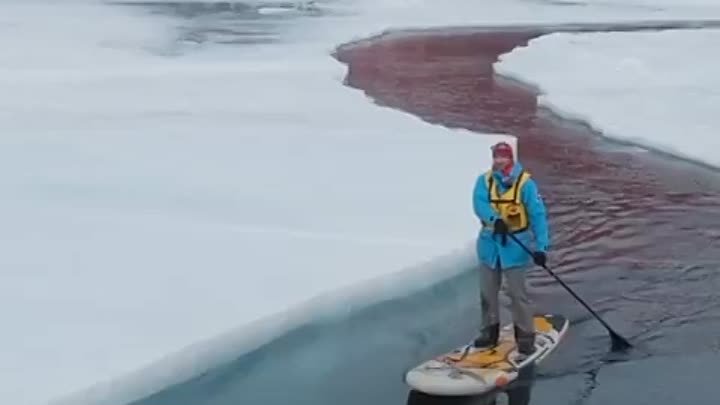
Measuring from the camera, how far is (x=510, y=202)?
709 cm

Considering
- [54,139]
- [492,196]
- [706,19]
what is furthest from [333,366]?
[706,19]

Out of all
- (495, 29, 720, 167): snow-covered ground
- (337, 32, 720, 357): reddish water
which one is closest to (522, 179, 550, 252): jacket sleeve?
(337, 32, 720, 357): reddish water

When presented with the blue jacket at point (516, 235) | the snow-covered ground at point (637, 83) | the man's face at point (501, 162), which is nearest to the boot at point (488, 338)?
the blue jacket at point (516, 235)

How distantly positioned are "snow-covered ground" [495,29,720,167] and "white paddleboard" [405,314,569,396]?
6.83 meters

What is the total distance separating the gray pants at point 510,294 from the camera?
7.38m

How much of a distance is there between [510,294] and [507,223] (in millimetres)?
583

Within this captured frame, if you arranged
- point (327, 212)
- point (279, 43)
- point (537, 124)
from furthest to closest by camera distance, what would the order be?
1. point (279, 43)
2. point (537, 124)
3. point (327, 212)

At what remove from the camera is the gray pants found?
24.2 ft

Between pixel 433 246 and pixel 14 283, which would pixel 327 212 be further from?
pixel 14 283

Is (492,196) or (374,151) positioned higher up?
(492,196)

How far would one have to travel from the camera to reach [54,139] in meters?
12.7

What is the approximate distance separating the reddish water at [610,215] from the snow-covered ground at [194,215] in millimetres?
1016

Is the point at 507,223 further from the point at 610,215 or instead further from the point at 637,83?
the point at 637,83

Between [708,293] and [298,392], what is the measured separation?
12.5 ft
